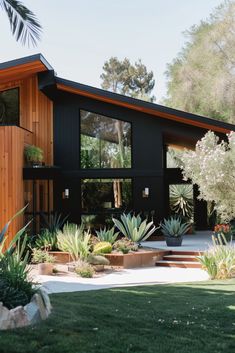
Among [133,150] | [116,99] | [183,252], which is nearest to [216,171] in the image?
[183,252]

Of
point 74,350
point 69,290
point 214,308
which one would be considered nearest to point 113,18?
point 69,290

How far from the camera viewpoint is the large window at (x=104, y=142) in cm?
1794

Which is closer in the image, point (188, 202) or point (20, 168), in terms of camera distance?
point (20, 168)

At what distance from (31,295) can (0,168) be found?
31.0 ft

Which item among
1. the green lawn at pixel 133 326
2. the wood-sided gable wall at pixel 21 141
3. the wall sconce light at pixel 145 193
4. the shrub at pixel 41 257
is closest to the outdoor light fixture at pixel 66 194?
the wood-sided gable wall at pixel 21 141

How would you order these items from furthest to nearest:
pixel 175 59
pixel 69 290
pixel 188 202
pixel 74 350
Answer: pixel 175 59
pixel 188 202
pixel 69 290
pixel 74 350

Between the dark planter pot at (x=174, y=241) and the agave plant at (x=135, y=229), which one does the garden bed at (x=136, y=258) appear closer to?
the agave plant at (x=135, y=229)

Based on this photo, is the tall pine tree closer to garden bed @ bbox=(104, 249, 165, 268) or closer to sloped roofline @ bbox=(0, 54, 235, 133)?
sloped roofline @ bbox=(0, 54, 235, 133)

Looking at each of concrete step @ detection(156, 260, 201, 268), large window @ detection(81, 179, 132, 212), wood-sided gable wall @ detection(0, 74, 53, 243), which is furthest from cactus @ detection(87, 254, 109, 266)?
large window @ detection(81, 179, 132, 212)

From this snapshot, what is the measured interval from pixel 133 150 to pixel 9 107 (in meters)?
4.72

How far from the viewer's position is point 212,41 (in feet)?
90.8

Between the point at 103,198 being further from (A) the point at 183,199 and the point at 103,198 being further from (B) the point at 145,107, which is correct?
(A) the point at 183,199

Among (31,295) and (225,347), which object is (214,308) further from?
(31,295)

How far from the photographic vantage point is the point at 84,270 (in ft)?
38.8
